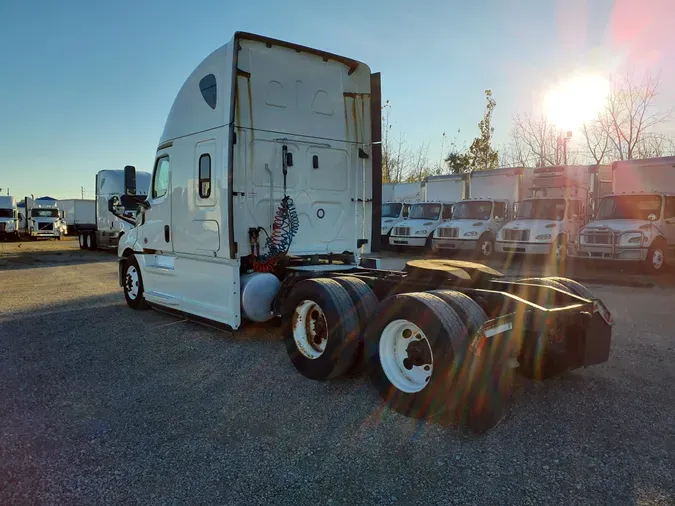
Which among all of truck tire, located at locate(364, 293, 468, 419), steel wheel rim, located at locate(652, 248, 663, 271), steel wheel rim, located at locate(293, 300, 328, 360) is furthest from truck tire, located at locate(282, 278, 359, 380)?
steel wheel rim, located at locate(652, 248, 663, 271)

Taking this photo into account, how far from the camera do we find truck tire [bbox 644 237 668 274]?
13234 mm

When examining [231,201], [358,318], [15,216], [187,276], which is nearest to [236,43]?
[231,201]

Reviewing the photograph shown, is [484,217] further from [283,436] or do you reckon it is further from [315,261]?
[283,436]

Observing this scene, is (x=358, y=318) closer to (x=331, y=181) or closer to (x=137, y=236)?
(x=331, y=181)

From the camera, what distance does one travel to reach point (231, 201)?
612cm

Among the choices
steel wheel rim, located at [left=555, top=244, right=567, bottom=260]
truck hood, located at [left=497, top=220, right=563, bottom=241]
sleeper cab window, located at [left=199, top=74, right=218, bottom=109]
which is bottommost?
steel wheel rim, located at [left=555, top=244, right=567, bottom=260]

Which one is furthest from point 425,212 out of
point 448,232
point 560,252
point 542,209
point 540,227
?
point 560,252

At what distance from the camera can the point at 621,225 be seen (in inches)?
537

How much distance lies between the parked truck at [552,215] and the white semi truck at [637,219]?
0.68 meters

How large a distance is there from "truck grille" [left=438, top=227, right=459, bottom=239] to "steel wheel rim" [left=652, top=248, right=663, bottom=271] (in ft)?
19.9

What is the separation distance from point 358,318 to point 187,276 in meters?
3.23

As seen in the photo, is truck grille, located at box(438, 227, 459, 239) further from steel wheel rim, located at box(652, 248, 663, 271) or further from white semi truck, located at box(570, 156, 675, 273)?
steel wheel rim, located at box(652, 248, 663, 271)

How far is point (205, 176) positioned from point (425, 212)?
1518 cm

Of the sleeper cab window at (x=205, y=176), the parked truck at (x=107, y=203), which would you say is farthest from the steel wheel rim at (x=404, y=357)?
the parked truck at (x=107, y=203)
